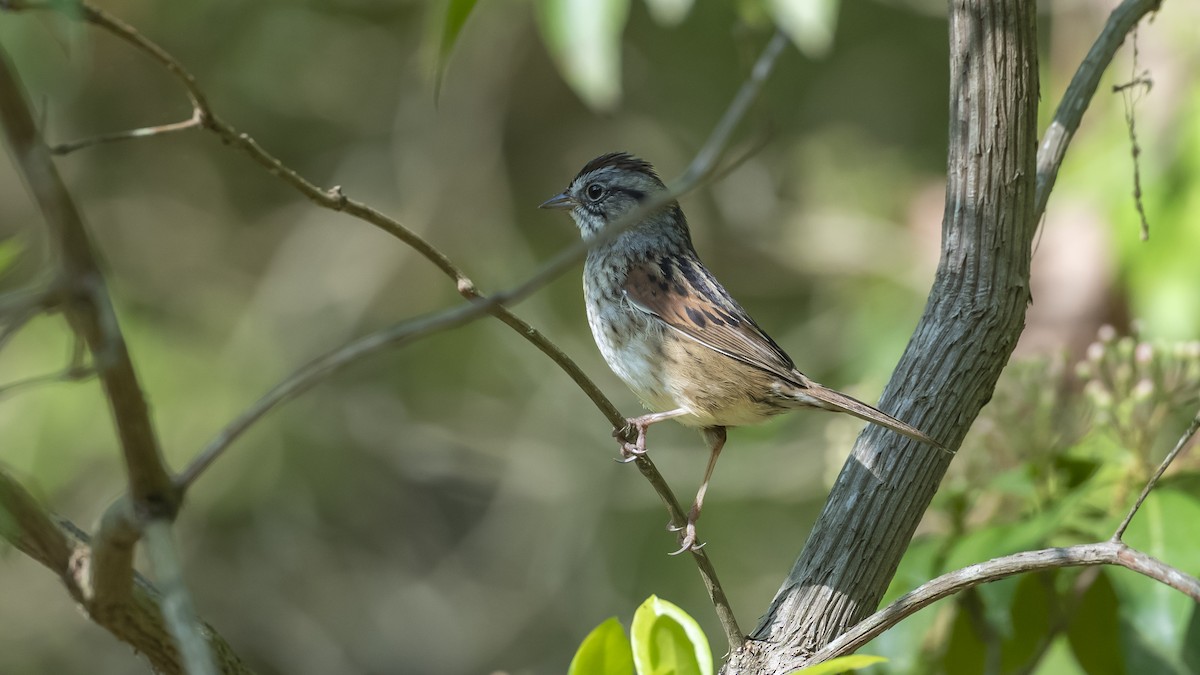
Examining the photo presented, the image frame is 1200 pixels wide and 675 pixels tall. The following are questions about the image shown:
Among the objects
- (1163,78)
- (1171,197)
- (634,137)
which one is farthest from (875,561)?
(634,137)

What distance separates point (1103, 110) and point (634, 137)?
350cm

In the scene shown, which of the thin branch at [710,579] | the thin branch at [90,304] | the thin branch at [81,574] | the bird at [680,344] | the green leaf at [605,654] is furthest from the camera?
the bird at [680,344]

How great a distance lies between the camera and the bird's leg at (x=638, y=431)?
9.48 ft

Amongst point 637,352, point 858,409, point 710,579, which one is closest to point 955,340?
point 858,409

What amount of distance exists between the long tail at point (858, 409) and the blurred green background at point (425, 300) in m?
2.76

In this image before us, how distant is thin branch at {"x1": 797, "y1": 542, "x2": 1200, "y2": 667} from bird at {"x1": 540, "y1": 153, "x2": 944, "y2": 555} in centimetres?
107

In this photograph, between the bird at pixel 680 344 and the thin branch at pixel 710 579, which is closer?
the thin branch at pixel 710 579

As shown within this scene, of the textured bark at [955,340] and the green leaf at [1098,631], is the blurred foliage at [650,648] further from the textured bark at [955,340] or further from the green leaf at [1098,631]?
the green leaf at [1098,631]

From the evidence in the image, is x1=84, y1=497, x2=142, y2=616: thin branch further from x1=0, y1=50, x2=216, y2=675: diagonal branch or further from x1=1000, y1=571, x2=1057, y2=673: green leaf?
x1=1000, y1=571, x2=1057, y2=673: green leaf

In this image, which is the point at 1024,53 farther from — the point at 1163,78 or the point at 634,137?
the point at 634,137

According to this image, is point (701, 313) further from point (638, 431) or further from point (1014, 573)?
point (1014, 573)

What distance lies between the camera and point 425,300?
296 inches

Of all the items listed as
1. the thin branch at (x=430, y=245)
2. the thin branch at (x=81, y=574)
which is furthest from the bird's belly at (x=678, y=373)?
the thin branch at (x=81, y=574)

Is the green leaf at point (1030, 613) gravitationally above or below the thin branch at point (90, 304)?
above
